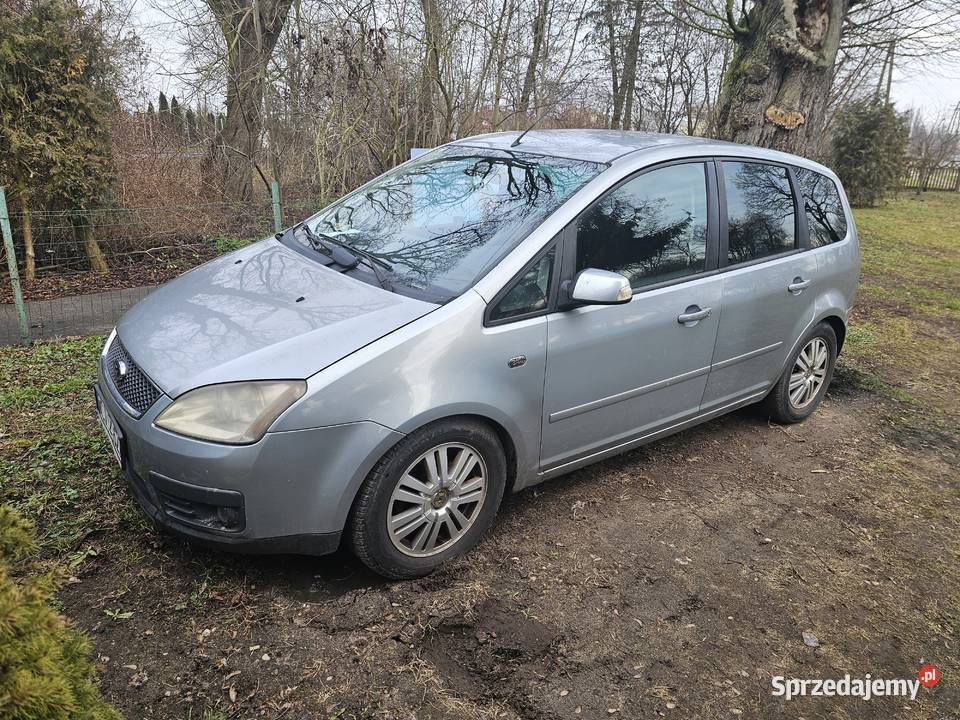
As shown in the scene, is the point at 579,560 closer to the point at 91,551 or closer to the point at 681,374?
the point at 681,374

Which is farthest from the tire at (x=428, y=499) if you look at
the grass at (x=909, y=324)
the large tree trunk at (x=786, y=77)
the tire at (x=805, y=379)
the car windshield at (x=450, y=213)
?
the large tree trunk at (x=786, y=77)

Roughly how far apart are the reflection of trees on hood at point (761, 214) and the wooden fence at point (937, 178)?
23231 mm

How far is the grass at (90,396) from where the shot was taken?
10.6 ft

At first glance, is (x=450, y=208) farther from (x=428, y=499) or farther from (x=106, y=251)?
(x=106, y=251)

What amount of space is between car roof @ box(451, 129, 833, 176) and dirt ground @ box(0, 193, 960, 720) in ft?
5.61

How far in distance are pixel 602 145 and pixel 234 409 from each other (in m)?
2.32

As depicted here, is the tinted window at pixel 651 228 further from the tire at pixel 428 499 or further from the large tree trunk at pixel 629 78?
the large tree trunk at pixel 629 78

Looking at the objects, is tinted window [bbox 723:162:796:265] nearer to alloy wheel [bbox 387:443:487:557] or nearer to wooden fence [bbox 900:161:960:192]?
alloy wheel [bbox 387:443:487:557]

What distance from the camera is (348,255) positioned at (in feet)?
11.0

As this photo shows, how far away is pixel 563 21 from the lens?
1112 centimetres

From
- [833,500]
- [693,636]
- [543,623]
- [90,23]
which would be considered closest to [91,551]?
[543,623]

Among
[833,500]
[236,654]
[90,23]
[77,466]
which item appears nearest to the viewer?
[236,654]

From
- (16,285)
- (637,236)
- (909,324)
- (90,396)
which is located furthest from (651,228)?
(909,324)

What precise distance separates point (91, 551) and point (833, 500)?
3623mm
